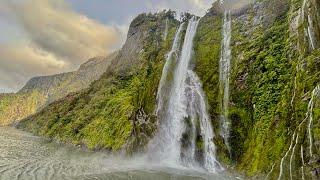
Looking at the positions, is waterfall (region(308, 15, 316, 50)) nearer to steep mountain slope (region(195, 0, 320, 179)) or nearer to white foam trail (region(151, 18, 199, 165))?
steep mountain slope (region(195, 0, 320, 179))

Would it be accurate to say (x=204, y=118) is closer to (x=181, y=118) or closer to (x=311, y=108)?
(x=181, y=118)

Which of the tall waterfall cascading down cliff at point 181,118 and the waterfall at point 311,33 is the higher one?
the waterfall at point 311,33

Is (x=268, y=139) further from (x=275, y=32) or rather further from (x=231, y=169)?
(x=275, y=32)

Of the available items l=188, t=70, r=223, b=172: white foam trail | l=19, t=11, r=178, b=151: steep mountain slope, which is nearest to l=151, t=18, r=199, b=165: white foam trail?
l=188, t=70, r=223, b=172: white foam trail

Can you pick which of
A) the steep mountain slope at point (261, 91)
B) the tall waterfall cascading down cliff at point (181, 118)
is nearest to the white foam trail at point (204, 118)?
the tall waterfall cascading down cliff at point (181, 118)

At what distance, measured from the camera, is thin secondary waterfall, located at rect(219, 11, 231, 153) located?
31812 millimetres

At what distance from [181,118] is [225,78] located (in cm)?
553

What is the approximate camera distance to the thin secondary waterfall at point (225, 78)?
31812mm

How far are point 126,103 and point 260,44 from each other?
31.3 meters

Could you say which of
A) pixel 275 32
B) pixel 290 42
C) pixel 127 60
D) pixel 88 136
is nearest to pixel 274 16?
pixel 275 32

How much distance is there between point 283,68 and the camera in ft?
95.3

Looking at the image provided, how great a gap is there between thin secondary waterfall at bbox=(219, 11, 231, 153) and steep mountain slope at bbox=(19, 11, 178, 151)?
8.40m

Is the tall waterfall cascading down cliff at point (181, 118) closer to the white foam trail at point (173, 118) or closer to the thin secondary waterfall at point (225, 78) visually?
the white foam trail at point (173, 118)

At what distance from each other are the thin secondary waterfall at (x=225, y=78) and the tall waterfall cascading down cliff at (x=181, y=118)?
1.34 m
